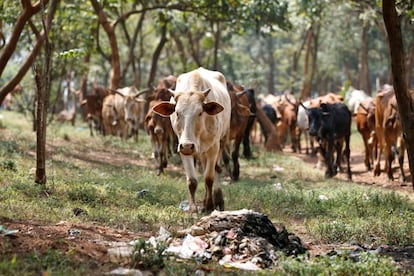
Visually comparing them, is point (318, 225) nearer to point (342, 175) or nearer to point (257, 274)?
point (257, 274)

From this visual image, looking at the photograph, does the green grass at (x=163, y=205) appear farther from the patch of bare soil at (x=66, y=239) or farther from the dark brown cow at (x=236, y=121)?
the dark brown cow at (x=236, y=121)

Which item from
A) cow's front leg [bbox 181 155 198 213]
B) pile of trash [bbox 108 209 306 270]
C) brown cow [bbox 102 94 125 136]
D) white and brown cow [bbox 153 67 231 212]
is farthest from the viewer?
brown cow [bbox 102 94 125 136]

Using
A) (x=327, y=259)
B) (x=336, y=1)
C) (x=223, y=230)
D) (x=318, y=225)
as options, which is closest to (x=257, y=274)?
(x=327, y=259)

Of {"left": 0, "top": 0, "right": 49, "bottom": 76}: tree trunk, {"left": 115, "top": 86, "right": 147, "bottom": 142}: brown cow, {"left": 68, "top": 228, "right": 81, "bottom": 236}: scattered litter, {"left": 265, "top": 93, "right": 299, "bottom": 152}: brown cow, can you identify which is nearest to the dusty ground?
{"left": 68, "top": 228, "right": 81, "bottom": 236}: scattered litter

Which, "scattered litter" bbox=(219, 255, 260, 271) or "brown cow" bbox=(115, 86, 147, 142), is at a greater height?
"brown cow" bbox=(115, 86, 147, 142)

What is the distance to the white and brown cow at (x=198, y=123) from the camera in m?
7.48

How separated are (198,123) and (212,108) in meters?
0.28

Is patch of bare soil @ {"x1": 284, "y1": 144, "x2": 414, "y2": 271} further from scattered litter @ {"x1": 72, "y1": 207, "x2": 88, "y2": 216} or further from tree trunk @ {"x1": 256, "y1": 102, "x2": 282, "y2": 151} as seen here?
scattered litter @ {"x1": 72, "y1": 207, "x2": 88, "y2": 216}

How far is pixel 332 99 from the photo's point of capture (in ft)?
50.8

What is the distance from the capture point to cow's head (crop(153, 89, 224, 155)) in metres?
7.36

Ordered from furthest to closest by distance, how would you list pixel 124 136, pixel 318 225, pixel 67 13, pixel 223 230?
1. pixel 124 136
2. pixel 67 13
3. pixel 318 225
4. pixel 223 230

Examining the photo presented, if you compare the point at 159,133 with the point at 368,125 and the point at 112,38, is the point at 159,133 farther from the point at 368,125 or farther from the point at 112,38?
the point at 368,125

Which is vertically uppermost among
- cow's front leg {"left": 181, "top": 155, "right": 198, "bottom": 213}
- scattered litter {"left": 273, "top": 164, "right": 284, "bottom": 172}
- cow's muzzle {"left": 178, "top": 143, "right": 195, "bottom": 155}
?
cow's muzzle {"left": 178, "top": 143, "right": 195, "bottom": 155}

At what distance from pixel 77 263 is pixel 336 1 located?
16.0 m
